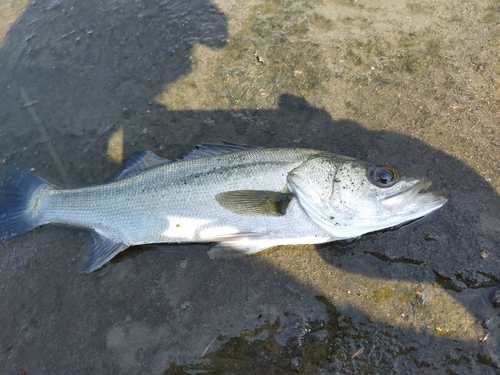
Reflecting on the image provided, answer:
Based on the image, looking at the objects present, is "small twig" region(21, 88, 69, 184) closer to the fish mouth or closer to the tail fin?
the tail fin

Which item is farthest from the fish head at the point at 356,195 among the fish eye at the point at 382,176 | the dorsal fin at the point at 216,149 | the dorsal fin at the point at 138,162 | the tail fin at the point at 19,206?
the tail fin at the point at 19,206

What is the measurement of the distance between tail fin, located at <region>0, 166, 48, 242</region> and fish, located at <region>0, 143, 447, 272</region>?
210 millimetres

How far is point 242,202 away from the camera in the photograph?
10.5ft

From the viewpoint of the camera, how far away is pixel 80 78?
4.87 metres

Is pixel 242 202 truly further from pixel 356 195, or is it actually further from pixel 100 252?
pixel 100 252

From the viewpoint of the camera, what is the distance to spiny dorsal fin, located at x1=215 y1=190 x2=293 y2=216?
126 inches

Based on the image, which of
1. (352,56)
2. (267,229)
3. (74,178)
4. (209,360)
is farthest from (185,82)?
(209,360)

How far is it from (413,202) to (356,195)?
477mm

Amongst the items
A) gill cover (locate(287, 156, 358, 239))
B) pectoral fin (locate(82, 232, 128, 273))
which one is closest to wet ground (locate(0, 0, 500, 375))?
pectoral fin (locate(82, 232, 128, 273))

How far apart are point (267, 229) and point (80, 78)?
144 inches

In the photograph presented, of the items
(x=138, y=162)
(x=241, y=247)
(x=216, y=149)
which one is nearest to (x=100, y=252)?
(x=138, y=162)

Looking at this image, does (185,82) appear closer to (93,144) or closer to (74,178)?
(93,144)

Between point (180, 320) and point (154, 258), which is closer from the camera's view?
point (180, 320)

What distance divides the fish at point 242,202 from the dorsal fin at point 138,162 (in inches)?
7.0
